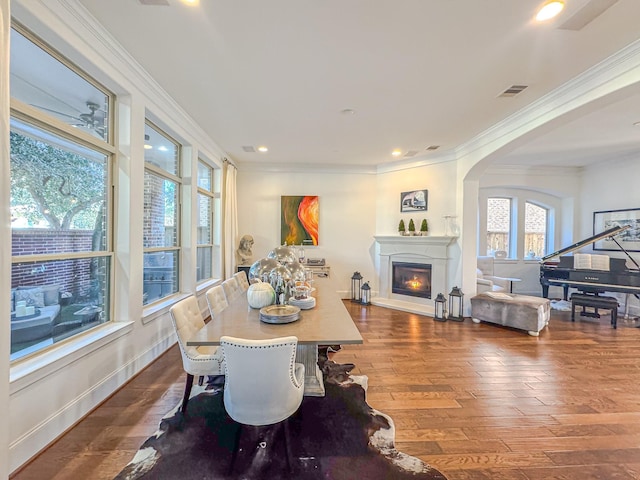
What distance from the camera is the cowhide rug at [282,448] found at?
1.81 m

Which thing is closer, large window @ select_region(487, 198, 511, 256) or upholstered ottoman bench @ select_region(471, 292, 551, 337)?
upholstered ottoman bench @ select_region(471, 292, 551, 337)

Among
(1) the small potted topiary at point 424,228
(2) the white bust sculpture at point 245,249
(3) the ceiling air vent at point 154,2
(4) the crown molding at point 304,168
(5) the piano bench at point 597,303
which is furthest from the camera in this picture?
(4) the crown molding at point 304,168

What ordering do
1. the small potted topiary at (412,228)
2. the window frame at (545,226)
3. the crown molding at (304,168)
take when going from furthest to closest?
the window frame at (545,226) < the crown molding at (304,168) < the small potted topiary at (412,228)

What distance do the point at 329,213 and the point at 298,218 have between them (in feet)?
2.30

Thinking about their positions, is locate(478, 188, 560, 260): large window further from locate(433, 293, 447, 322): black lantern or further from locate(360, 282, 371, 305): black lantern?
locate(360, 282, 371, 305): black lantern

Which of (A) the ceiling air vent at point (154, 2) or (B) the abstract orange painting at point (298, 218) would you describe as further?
(B) the abstract orange painting at point (298, 218)

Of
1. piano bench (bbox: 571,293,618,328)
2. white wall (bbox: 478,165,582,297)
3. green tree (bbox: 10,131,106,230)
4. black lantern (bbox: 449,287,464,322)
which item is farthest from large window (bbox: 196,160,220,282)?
piano bench (bbox: 571,293,618,328)

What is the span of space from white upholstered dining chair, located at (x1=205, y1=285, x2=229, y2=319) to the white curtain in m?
2.50

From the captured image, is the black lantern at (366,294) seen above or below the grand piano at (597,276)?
below

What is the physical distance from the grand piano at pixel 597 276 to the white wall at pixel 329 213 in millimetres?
3482

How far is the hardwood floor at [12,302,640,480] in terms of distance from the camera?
6.27ft

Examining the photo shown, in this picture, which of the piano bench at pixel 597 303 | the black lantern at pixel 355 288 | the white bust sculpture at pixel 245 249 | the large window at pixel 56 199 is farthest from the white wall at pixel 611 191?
the large window at pixel 56 199

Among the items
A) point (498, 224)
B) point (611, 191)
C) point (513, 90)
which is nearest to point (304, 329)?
point (513, 90)

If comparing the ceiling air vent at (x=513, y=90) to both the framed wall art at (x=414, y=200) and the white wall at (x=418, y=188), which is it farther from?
the framed wall art at (x=414, y=200)
